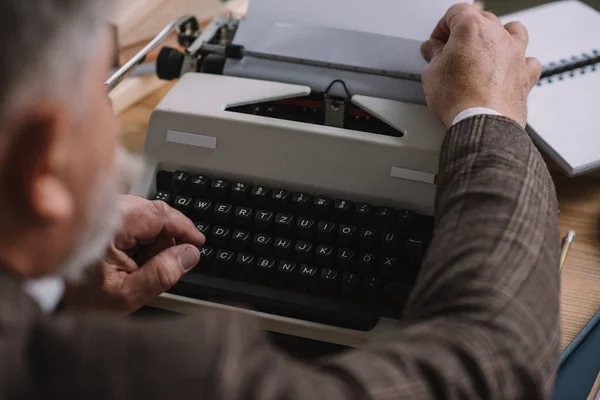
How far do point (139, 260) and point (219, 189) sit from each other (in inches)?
6.2

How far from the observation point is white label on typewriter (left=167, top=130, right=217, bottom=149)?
1066mm

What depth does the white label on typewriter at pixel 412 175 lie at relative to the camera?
995 mm

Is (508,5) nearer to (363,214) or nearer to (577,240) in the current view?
(577,240)

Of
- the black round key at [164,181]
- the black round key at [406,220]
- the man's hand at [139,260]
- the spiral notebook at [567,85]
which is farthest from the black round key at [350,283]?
the spiral notebook at [567,85]

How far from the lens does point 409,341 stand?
25.7 inches

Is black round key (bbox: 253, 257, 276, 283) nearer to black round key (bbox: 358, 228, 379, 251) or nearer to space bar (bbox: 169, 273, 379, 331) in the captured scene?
space bar (bbox: 169, 273, 379, 331)

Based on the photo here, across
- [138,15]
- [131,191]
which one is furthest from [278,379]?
[138,15]

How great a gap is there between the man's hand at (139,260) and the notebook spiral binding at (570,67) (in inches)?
28.5

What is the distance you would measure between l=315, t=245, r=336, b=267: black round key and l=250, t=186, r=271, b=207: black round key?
0.38 feet

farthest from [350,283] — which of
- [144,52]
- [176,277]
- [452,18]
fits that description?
[144,52]

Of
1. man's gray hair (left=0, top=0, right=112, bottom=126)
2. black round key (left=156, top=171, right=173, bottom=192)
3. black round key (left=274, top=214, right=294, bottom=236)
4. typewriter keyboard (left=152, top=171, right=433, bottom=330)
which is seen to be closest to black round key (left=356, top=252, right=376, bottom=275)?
typewriter keyboard (left=152, top=171, right=433, bottom=330)

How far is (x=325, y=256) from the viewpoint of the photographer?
966mm

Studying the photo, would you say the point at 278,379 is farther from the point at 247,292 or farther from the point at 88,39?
the point at 247,292

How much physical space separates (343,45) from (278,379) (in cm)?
75
